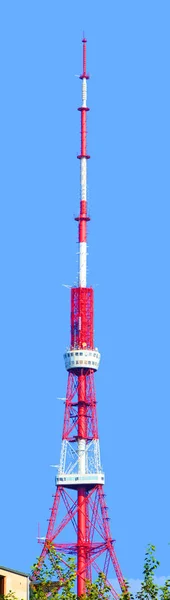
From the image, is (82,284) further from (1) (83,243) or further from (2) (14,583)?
(2) (14,583)

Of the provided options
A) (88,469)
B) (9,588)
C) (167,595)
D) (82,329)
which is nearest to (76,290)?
(82,329)

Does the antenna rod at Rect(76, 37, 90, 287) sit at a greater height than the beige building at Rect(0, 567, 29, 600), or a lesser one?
greater

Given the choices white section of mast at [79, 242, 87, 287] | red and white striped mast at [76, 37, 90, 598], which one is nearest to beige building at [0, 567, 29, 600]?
red and white striped mast at [76, 37, 90, 598]

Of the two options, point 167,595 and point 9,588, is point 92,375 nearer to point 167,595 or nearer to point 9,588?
point 9,588

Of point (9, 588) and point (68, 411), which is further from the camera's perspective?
point (68, 411)

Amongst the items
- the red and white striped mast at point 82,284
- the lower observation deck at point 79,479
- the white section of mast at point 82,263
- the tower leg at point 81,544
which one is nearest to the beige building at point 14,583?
the tower leg at point 81,544

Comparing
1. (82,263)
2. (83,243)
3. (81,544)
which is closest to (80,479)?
(81,544)

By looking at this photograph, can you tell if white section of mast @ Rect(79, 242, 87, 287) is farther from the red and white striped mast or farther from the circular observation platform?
the circular observation platform
